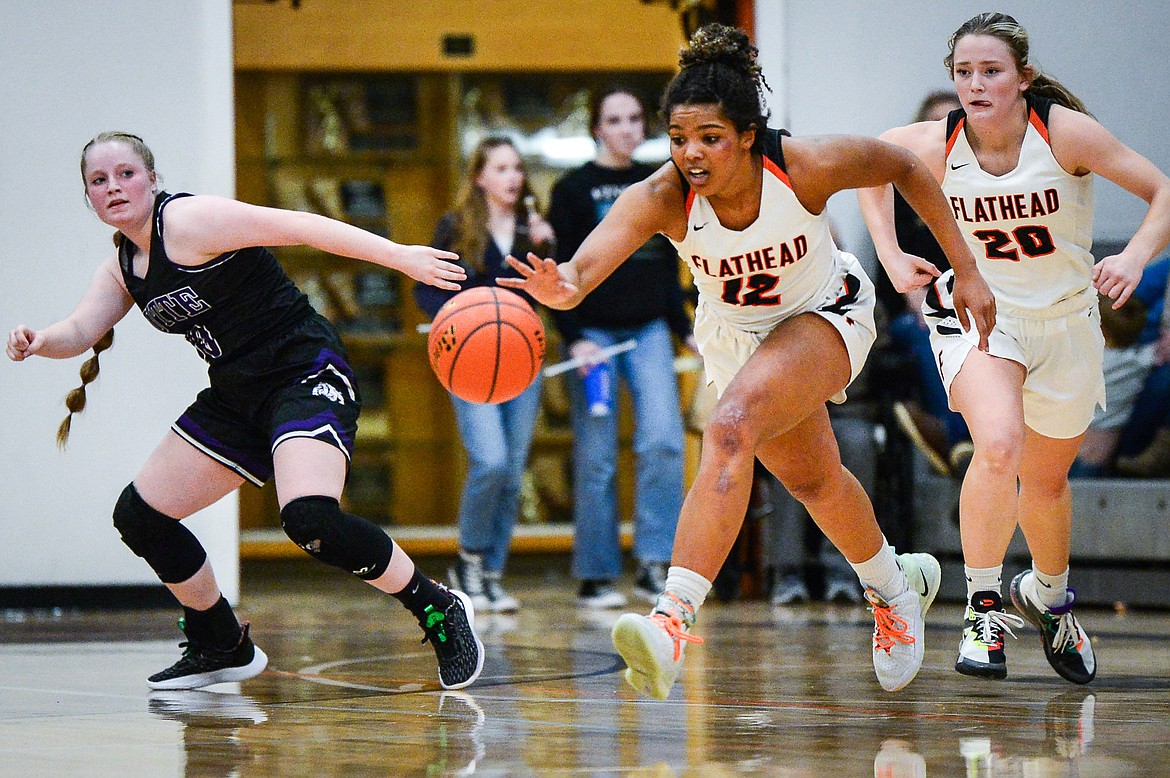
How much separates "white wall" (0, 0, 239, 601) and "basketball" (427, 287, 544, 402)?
252 centimetres

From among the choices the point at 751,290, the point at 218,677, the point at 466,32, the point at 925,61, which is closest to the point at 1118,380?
the point at 925,61

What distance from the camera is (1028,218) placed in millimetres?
4090

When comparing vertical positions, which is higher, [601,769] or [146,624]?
[601,769]

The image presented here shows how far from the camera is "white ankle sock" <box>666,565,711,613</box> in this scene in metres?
3.30

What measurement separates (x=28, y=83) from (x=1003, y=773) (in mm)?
5493

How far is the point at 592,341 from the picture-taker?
6766 millimetres

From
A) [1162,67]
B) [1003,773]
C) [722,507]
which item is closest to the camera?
[1003,773]

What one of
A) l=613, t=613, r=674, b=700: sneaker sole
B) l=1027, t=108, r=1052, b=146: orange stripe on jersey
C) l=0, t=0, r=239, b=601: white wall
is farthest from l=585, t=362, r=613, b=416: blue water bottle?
l=613, t=613, r=674, b=700: sneaker sole

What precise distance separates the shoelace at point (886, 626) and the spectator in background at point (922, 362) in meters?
2.60

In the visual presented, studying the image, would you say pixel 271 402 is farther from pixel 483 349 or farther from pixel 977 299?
pixel 977 299

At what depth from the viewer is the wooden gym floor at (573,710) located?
296 cm

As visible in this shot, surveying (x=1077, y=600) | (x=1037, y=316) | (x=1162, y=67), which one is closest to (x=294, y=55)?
(x=1162, y=67)

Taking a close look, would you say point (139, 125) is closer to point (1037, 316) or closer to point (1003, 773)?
point (1037, 316)

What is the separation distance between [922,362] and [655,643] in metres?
3.92
